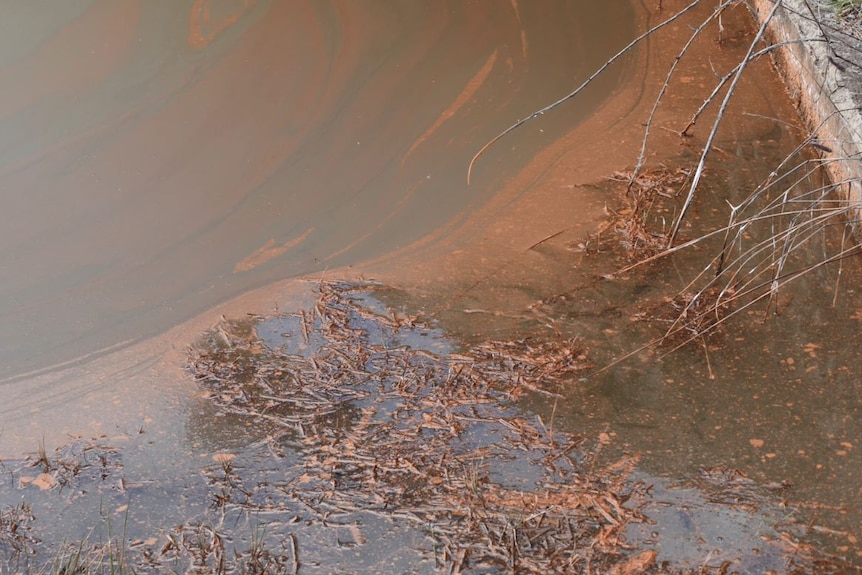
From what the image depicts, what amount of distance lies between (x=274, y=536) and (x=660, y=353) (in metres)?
1.28

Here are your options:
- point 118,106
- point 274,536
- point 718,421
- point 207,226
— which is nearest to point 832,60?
point 718,421

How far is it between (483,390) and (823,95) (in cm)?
206

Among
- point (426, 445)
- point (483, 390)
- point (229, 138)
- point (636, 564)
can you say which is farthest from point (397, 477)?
point (229, 138)

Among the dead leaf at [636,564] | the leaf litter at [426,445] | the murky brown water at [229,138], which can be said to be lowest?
the dead leaf at [636,564]

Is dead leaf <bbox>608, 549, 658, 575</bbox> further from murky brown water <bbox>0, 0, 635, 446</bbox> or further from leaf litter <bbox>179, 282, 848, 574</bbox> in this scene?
murky brown water <bbox>0, 0, 635, 446</bbox>

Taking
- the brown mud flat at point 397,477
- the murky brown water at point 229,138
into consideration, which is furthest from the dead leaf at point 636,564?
the murky brown water at point 229,138

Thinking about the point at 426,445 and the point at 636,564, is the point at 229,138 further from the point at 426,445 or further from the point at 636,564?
the point at 636,564

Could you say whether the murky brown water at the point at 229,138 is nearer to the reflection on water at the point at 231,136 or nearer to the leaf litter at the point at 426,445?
the reflection on water at the point at 231,136

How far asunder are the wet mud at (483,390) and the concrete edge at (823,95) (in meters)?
0.14

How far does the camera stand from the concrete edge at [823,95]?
10.7ft

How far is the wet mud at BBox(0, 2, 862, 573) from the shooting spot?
7.30 feet

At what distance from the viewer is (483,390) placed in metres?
2.66

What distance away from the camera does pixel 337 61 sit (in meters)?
4.55

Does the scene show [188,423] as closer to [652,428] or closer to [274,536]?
[274,536]
